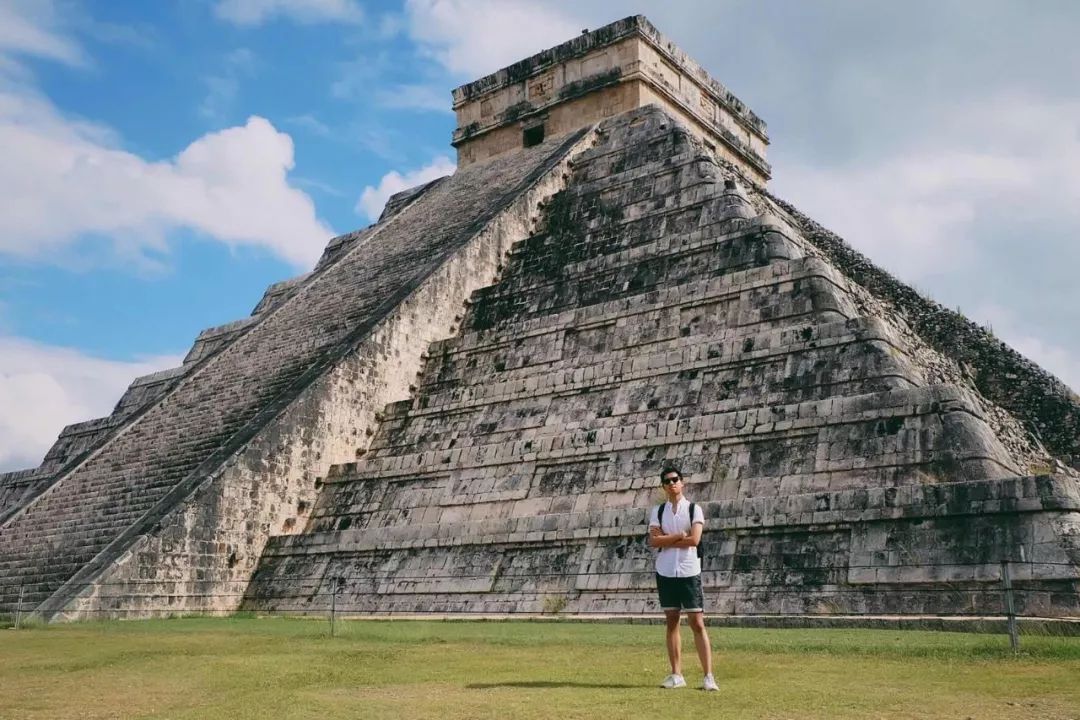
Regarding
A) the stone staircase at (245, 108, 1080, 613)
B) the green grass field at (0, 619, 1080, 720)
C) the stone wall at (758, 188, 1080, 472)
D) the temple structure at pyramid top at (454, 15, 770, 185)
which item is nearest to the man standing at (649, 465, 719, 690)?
the green grass field at (0, 619, 1080, 720)

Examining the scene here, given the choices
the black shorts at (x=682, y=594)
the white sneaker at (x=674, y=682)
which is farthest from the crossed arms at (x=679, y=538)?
the white sneaker at (x=674, y=682)

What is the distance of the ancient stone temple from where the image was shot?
9.06 meters

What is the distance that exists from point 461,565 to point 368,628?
81.1 inches

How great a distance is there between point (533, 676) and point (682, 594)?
3.38 feet

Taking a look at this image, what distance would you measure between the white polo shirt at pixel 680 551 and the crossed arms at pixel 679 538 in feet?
0.08

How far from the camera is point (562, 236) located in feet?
53.4

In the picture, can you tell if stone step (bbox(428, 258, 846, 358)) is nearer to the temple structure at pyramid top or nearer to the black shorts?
the black shorts

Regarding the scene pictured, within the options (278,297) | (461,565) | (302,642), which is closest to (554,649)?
(302,642)

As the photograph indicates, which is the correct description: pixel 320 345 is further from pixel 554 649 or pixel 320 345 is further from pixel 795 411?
pixel 554 649

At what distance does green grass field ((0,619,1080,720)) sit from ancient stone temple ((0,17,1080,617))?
4.78 ft

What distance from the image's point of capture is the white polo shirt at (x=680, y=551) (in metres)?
5.59

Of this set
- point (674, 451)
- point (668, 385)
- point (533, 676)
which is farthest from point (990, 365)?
point (533, 676)

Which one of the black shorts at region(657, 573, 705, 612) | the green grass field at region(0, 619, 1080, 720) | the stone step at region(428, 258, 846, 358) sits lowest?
the green grass field at region(0, 619, 1080, 720)

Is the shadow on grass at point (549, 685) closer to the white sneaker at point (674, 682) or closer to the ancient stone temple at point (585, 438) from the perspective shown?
the white sneaker at point (674, 682)
